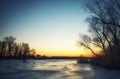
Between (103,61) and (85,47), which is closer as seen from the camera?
(103,61)

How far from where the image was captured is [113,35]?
44125mm

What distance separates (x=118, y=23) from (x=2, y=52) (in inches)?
3882

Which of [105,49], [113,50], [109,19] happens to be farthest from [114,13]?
[105,49]

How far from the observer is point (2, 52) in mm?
124375

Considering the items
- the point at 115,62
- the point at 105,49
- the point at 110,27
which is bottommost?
the point at 115,62

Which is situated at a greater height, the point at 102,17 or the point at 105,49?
the point at 102,17

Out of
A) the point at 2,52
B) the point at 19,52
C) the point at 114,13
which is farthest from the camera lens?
the point at 19,52

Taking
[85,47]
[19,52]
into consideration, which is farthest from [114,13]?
[19,52]

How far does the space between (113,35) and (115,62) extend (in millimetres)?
5957

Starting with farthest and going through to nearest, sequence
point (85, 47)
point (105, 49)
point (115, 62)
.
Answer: point (85, 47) < point (105, 49) < point (115, 62)

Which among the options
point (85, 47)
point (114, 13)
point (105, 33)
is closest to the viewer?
point (114, 13)

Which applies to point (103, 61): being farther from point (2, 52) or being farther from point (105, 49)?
point (2, 52)

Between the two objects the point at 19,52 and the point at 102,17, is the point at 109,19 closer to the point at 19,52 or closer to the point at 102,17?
the point at 102,17

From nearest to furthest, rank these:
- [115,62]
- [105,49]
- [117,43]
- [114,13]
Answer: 1. [114,13]
2. [115,62]
3. [117,43]
4. [105,49]
